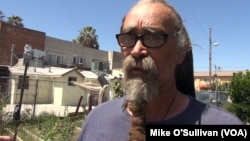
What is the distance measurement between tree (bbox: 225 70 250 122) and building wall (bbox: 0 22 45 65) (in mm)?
23391

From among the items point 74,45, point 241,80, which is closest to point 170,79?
point 241,80

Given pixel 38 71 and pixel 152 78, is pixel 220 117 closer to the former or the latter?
pixel 152 78

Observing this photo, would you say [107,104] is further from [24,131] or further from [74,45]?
[74,45]

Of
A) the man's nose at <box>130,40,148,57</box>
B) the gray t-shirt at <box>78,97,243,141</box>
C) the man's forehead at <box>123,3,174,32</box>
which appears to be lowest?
the gray t-shirt at <box>78,97,243,141</box>

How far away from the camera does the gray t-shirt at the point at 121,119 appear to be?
173cm

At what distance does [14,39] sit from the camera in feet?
114

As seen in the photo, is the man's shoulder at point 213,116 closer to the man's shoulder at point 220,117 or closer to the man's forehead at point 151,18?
the man's shoulder at point 220,117

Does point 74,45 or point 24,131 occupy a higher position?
point 74,45

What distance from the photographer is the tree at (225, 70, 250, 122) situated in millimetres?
15759

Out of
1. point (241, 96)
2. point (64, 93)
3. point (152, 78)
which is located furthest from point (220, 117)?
point (64, 93)

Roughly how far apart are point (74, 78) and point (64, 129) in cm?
2317

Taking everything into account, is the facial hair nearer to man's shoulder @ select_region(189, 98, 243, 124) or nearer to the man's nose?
the man's nose

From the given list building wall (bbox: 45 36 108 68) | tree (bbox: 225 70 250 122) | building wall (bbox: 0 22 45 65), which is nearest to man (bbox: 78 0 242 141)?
tree (bbox: 225 70 250 122)

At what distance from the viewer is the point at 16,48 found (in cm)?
3531
